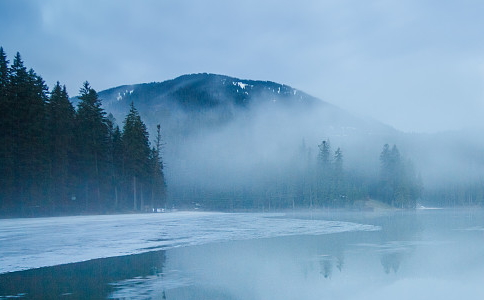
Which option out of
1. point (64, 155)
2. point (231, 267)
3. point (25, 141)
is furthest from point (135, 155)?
point (231, 267)

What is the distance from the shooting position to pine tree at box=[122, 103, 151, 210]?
65.8m

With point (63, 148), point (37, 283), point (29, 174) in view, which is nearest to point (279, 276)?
point (37, 283)

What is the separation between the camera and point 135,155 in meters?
67.4

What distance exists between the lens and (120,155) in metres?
64.2

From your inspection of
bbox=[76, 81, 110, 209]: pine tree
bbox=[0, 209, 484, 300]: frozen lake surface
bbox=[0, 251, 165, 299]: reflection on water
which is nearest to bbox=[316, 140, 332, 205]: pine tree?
bbox=[76, 81, 110, 209]: pine tree

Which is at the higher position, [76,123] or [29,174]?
[76,123]

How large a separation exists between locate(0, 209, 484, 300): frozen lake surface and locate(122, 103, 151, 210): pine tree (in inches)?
1472

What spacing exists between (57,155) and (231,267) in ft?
122

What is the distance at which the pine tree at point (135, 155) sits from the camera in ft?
216

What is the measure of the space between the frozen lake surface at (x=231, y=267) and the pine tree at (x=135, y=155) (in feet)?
123

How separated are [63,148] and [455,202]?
143m

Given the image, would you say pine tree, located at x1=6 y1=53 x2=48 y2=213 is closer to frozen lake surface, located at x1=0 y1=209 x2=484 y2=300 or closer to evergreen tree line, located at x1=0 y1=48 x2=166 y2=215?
evergreen tree line, located at x1=0 y1=48 x2=166 y2=215

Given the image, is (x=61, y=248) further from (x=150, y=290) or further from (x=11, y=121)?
(x=11, y=121)

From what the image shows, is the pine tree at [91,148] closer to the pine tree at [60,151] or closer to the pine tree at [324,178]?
the pine tree at [60,151]
